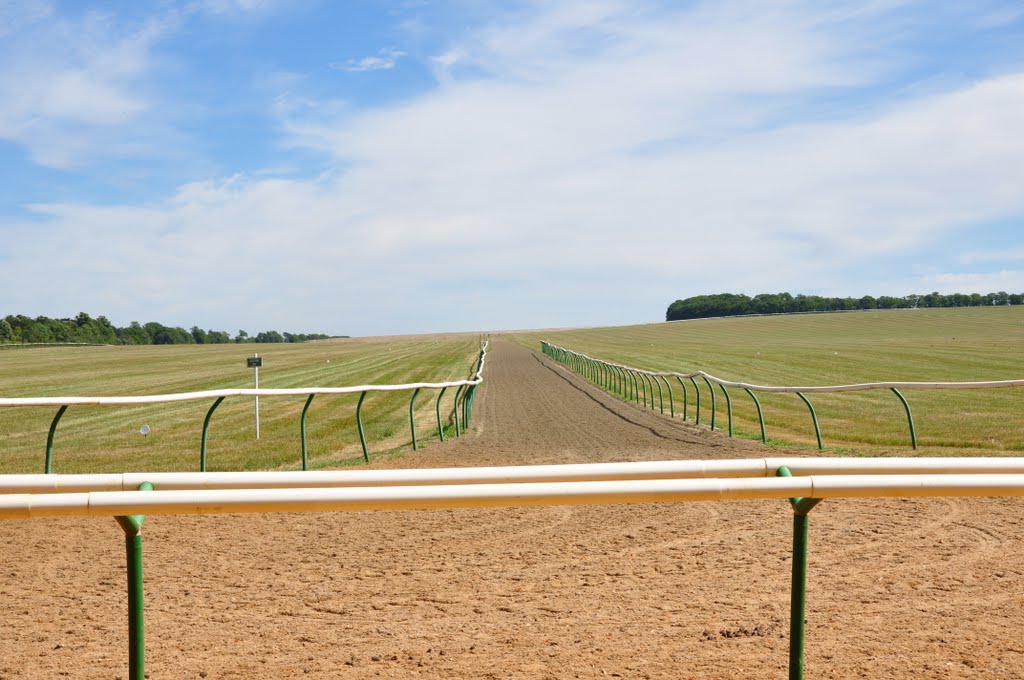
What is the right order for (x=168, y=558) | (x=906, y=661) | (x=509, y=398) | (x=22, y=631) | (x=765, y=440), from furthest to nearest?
(x=509, y=398) → (x=765, y=440) → (x=168, y=558) → (x=22, y=631) → (x=906, y=661)

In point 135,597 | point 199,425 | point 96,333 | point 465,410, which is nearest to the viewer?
point 135,597

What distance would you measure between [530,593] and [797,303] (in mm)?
144600

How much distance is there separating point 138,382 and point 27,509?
119 ft

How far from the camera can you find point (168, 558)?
6273 mm

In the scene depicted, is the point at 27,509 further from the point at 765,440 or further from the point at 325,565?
the point at 765,440

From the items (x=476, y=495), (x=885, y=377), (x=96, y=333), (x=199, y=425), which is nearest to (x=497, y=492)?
(x=476, y=495)

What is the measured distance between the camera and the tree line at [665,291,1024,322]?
11906 centimetres

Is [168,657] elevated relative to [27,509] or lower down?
lower down

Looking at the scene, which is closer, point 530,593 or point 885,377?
point 530,593

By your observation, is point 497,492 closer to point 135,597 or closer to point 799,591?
point 799,591

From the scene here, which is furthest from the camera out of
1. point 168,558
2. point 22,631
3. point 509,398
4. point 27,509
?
point 509,398

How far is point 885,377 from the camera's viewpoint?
35.0 m

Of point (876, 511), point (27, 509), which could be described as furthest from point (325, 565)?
point (876, 511)

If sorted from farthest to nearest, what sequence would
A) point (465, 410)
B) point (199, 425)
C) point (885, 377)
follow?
point (885, 377), point (199, 425), point (465, 410)
